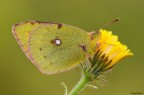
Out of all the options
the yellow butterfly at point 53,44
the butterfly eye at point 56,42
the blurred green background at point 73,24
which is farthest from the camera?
the blurred green background at point 73,24

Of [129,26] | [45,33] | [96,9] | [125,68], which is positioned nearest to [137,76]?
[125,68]

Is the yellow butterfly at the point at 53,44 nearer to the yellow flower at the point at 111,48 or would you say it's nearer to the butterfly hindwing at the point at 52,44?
the butterfly hindwing at the point at 52,44

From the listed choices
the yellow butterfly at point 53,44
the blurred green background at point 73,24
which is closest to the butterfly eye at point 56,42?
the yellow butterfly at point 53,44

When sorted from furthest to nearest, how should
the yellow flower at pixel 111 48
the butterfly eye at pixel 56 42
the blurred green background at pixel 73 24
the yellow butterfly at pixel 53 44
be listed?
the blurred green background at pixel 73 24 → the butterfly eye at pixel 56 42 → the yellow butterfly at pixel 53 44 → the yellow flower at pixel 111 48

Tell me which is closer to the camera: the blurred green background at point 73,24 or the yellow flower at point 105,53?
the yellow flower at point 105,53

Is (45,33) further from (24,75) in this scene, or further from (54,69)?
(24,75)

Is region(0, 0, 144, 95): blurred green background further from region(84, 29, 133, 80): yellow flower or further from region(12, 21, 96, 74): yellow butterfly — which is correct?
region(84, 29, 133, 80): yellow flower

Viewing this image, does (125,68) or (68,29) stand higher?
(68,29)

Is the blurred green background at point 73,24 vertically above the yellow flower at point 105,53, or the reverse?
the yellow flower at point 105,53
